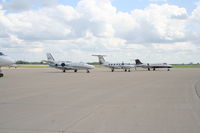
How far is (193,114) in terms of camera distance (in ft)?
29.1

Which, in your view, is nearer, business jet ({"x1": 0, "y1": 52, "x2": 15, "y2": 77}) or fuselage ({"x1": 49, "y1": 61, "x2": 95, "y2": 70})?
business jet ({"x1": 0, "y1": 52, "x2": 15, "y2": 77})

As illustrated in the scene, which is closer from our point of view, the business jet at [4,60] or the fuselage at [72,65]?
the business jet at [4,60]

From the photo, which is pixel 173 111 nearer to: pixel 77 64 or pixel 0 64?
pixel 0 64

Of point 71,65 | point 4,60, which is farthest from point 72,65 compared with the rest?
point 4,60

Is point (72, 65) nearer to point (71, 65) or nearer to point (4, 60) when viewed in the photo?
point (71, 65)

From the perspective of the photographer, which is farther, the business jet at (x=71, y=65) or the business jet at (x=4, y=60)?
the business jet at (x=71, y=65)

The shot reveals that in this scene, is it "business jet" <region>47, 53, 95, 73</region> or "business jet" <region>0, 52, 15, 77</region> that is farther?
"business jet" <region>47, 53, 95, 73</region>

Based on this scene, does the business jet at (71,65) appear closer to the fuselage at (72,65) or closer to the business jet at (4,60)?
the fuselage at (72,65)

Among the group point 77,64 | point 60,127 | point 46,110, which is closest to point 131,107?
point 46,110

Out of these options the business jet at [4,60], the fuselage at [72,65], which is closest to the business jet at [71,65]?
the fuselage at [72,65]

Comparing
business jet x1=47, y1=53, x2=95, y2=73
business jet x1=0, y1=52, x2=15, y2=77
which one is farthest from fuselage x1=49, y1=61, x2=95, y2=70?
business jet x1=0, y1=52, x2=15, y2=77

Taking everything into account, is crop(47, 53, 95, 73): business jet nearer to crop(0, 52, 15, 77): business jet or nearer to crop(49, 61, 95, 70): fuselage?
crop(49, 61, 95, 70): fuselage

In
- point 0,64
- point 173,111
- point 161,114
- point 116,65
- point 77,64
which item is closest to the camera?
→ point 161,114

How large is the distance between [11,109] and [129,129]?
4.68 meters
